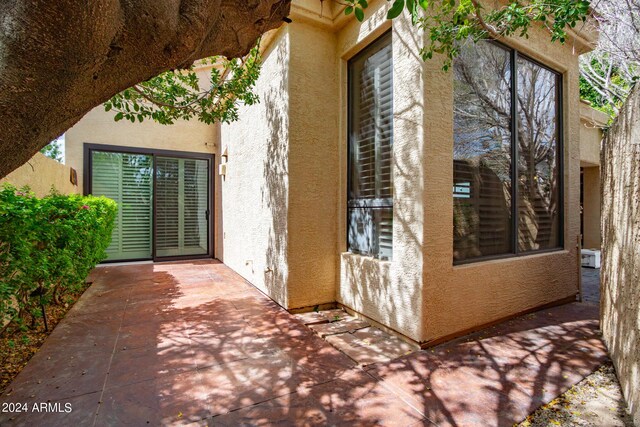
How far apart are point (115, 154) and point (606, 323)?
33.4 ft

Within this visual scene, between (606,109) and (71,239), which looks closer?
(71,239)

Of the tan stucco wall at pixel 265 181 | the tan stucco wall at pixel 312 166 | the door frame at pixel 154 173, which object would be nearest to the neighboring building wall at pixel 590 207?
the tan stucco wall at pixel 312 166

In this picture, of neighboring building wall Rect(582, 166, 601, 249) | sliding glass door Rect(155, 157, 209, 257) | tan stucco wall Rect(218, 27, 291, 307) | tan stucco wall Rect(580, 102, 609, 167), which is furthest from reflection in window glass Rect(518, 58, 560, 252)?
sliding glass door Rect(155, 157, 209, 257)

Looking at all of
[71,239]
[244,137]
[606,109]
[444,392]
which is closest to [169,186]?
[244,137]

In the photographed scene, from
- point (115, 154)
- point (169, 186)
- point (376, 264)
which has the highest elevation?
point (115, 154)

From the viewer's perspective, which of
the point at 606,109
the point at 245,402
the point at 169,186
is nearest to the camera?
the point at 245,402

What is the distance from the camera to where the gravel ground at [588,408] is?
215 cm

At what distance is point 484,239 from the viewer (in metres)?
3.94

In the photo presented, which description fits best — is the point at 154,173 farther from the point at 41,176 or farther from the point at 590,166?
the point at 590,166

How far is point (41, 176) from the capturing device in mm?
5125

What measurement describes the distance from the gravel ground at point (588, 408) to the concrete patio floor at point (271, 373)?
8cm

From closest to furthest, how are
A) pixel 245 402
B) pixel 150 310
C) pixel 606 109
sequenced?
pixel 245 402 < pixel 150 310 < pixel 606 109

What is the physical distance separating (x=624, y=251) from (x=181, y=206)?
9.19 metres

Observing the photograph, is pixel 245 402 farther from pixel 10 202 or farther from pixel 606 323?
pixel 606 323
